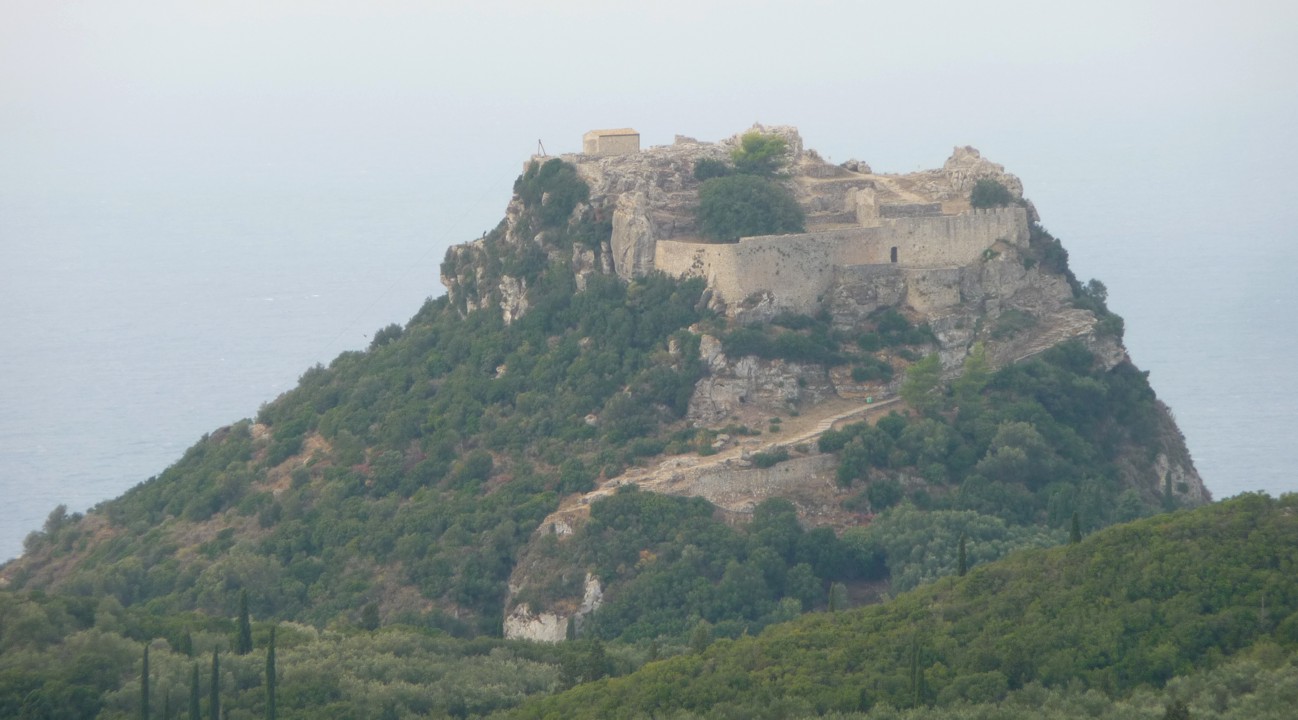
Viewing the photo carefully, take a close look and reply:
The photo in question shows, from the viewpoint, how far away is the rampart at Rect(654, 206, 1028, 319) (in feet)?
213

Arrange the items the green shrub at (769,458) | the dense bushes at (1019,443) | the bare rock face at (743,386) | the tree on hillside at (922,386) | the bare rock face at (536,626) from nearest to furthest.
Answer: the bare rock face at (536,626) < the green shrub at (769,458) < the dense bushes at (1019,443) < the bare rock face at (743,386) < the tree on hillside at (922,386)

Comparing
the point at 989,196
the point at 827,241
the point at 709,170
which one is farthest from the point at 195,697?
the point at 989,196

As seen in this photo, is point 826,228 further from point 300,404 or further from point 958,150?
point 300,404

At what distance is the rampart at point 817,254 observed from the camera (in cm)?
6506

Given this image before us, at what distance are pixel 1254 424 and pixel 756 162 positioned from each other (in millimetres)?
42276

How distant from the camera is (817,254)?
216 feet

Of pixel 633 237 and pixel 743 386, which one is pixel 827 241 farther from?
pixel 633 237

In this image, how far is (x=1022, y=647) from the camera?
4581 centimetres

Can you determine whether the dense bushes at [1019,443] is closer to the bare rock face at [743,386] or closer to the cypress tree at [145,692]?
the bare rock face at [743,386]

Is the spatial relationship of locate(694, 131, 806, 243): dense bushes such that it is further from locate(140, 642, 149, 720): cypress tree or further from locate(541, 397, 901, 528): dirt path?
locate(140, 642, 149, 720): cypress tree

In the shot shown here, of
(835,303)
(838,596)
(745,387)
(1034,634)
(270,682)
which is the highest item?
(835,303)

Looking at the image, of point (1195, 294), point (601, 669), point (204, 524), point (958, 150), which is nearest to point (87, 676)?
point (601, 669)

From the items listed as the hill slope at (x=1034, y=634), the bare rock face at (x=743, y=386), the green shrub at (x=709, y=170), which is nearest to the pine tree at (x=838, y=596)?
the hill slope at (x=1034, y=634)

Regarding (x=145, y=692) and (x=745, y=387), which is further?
(x=745, y=387)
